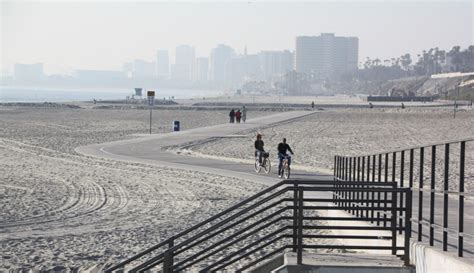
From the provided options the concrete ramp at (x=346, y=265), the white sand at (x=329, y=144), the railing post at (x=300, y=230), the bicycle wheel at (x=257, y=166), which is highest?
the railing post at (x=300, y=230)

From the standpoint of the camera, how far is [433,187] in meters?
8.91

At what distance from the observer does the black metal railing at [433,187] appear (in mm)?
7931

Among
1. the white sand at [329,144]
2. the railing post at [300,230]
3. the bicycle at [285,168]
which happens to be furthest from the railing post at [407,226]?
the bicycle at [285,168]

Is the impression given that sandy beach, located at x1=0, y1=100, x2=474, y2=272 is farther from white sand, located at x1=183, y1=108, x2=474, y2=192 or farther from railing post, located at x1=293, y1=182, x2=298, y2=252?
railing post, located at x1=293, y1=182, x2=298, y2=252

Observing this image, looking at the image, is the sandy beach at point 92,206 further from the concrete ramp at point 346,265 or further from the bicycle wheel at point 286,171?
the concrete ramp at point 346,265

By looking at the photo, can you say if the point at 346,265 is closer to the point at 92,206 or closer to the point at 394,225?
the point at 394,225

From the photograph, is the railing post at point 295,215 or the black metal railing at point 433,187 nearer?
the black metal railing at point 433,187

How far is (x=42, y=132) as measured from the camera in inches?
1943

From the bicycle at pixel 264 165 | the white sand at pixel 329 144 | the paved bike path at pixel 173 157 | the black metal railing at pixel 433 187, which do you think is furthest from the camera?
the white sand at pixel 329 144

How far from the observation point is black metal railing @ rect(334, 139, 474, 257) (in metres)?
7.93

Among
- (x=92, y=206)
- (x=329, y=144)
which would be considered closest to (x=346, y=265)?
(x=92, y=206)

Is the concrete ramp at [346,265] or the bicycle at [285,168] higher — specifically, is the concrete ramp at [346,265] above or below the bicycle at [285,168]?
above

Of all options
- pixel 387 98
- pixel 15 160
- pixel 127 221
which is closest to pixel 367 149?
pixel 15 160

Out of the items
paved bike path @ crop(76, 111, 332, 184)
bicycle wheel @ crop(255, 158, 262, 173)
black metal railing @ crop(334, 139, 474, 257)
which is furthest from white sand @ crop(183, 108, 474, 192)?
black metal railing @ crop(334, 139, 474, 257)
